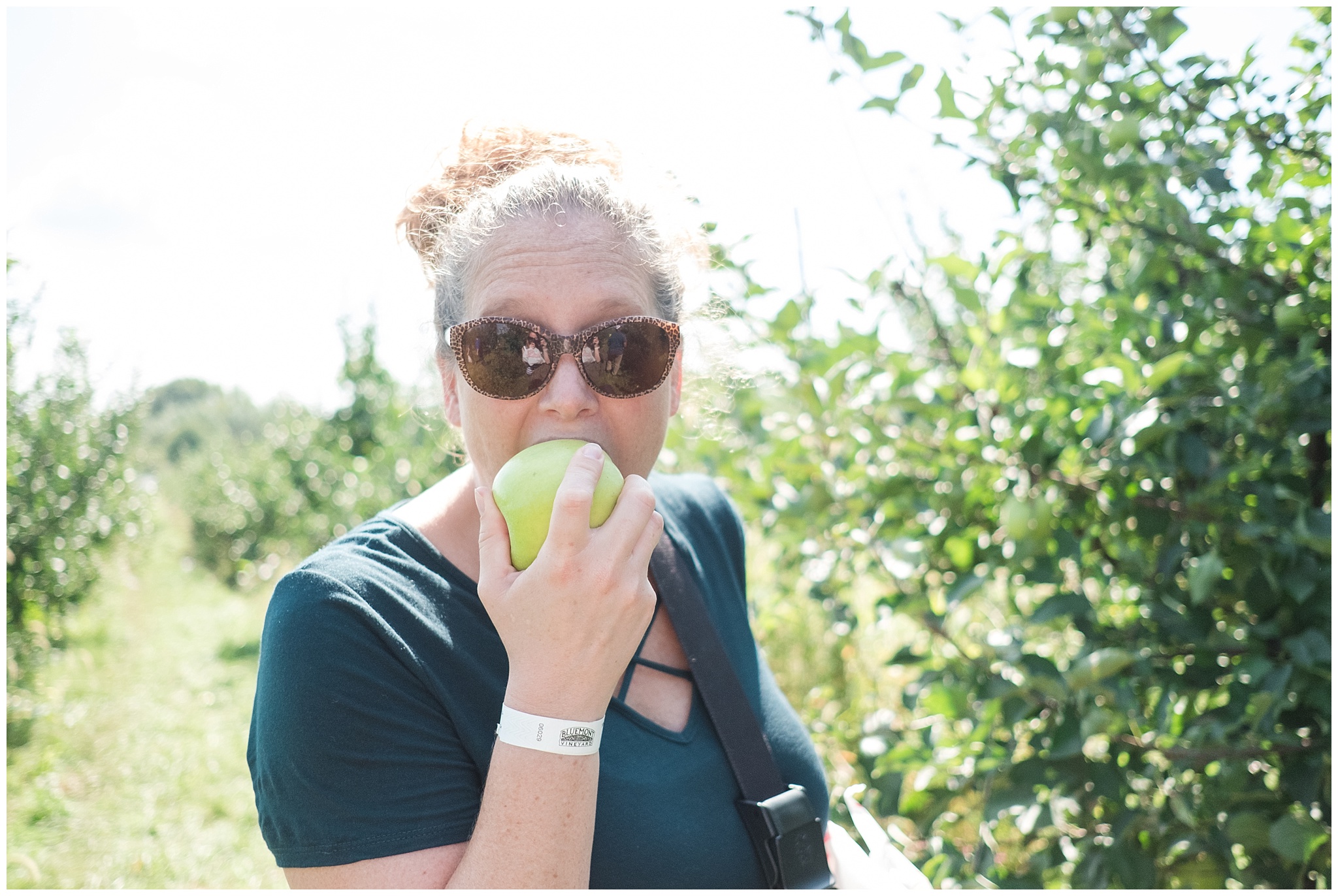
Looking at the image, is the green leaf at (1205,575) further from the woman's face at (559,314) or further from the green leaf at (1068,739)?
the woman's face at (559,314)

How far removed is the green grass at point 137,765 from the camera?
362cm

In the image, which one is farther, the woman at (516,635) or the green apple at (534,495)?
the green apple at (534,495)

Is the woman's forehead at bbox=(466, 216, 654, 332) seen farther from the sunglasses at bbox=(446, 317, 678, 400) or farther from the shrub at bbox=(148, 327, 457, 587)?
the shrub at bbox=(148, 327, 457, 587)

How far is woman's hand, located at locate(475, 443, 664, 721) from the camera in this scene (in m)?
0.97

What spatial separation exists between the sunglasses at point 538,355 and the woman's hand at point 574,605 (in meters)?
0.25

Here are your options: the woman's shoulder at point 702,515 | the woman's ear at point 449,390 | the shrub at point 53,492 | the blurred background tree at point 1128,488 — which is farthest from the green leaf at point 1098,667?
the shrub at point 53,492

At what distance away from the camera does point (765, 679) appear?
162 cm

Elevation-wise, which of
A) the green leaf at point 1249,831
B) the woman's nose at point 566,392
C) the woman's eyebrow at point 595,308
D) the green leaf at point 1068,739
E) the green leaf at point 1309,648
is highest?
the woman's eyebrow at point 595,308

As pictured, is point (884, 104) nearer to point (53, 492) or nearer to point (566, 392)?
point (566, 392)

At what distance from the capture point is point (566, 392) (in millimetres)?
1256

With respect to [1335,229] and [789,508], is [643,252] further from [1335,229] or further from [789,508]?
[1335,229]

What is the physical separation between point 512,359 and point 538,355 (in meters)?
0.04

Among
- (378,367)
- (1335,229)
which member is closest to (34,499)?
(378,367)

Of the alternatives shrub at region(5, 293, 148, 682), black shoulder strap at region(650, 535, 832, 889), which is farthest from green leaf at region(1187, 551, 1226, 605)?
shrub at region(5, 293, 148, 682)
